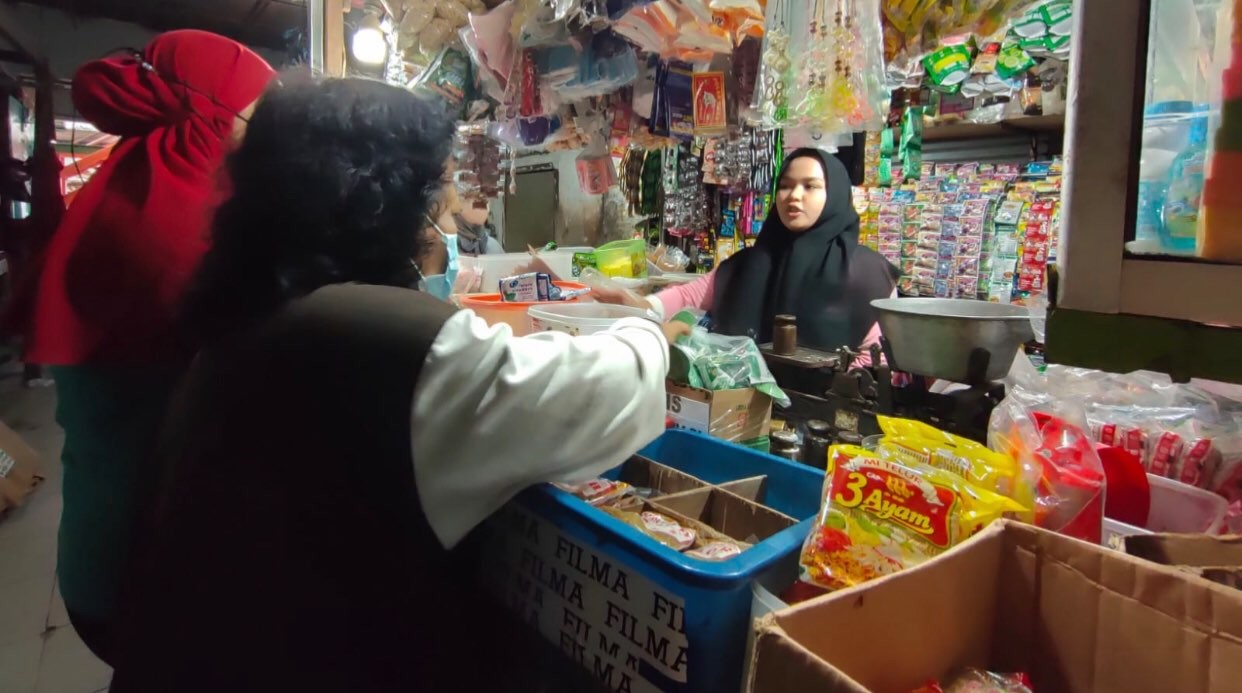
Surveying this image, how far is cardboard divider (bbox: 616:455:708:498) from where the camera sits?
1188mm

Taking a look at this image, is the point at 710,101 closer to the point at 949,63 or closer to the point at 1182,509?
the point at 949,63

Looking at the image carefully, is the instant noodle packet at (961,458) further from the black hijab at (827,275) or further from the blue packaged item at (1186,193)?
the black hijab at (827,275)

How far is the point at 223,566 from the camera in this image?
94cm

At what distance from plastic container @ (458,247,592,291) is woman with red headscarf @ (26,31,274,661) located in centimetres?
148

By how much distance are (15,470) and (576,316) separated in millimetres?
3578

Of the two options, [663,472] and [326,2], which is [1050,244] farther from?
[326,2]

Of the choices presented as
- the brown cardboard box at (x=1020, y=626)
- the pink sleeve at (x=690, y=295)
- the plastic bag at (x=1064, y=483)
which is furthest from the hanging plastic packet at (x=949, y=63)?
the brown cardboard box at (x=1020, y=626)

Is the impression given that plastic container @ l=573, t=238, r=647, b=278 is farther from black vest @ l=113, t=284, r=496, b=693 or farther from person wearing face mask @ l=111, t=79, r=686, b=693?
black vest @ l=113, t=284, r=496, b=693

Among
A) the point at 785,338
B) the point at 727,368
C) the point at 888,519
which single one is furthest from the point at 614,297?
the point at 888,519

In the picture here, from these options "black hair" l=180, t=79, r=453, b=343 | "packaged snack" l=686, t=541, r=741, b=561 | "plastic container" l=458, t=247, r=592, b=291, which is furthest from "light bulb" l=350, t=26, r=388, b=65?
"packaged snack" l=686, t=541, r=741, b=561

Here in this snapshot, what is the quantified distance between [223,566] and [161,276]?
0.68 metres

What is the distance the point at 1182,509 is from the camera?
959mm

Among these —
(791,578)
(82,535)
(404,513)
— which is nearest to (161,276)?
(82,535)

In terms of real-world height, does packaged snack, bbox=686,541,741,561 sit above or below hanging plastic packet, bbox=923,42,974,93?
below
